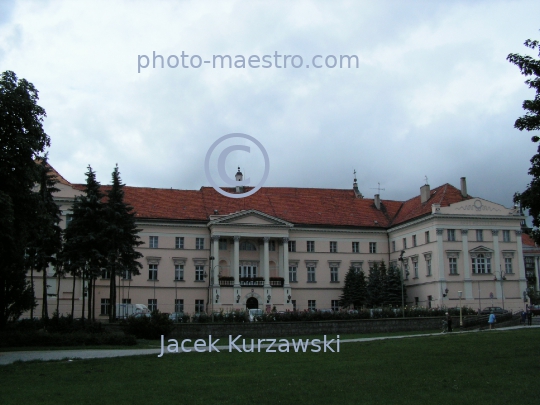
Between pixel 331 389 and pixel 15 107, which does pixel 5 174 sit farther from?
pixel 331 389

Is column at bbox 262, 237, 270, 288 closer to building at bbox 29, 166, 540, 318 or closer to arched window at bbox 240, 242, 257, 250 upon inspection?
building at bbox 29, 166, 540, 318

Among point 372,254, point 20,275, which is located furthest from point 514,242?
point 20,275

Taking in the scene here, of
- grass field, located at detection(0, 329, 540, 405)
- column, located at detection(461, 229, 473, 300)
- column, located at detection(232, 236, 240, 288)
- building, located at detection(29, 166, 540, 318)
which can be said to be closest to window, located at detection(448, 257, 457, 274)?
building, located at detection(29, 166, 540, 318)

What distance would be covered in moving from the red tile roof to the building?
0.14m

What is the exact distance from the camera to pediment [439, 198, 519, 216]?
6289 cm

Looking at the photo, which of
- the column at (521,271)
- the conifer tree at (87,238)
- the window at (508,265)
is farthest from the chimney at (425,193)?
the conifer tree at (87,238)

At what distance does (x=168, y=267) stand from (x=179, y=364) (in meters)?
43.7

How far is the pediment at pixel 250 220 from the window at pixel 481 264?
19.6 metres

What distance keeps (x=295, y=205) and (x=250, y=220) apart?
26.2ft

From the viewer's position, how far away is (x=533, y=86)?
1792 cm

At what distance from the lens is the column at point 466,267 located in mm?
61934

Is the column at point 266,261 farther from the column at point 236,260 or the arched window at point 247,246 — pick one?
the column at point 236,260

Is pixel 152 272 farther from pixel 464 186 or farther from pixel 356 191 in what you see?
pixel 464 186

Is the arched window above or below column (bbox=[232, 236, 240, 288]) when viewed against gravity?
above
